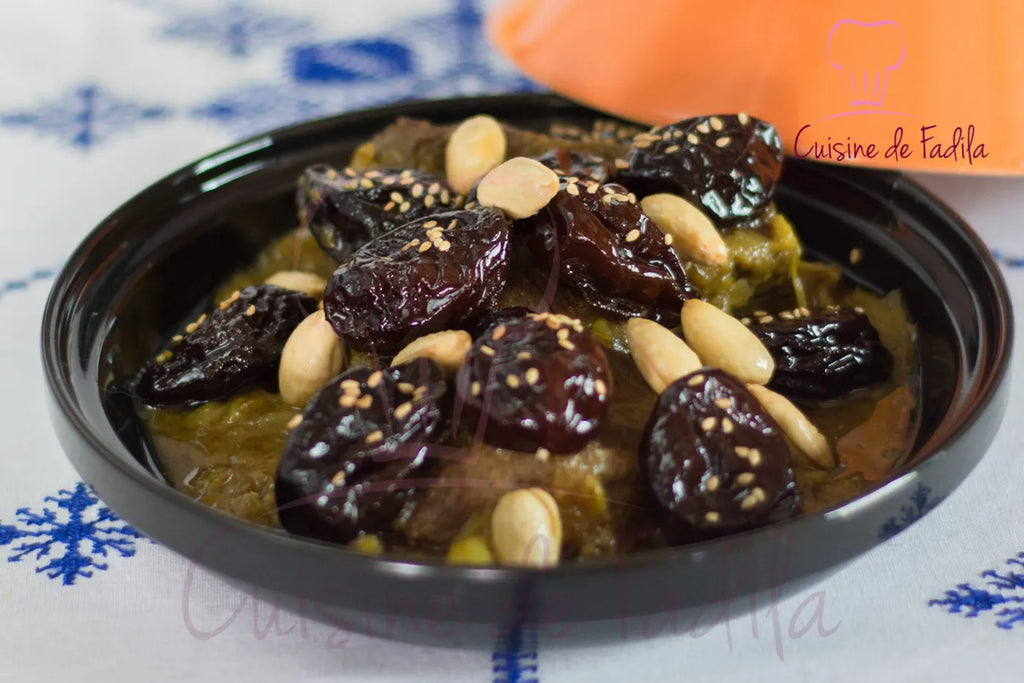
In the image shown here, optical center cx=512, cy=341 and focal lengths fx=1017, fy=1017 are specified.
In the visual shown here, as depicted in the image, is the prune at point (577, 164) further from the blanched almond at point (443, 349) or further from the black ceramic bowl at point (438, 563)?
the black ceramic bowl at point (438, 563)

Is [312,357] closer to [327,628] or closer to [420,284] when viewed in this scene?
[420,284]

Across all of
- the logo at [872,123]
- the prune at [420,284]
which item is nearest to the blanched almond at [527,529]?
the prune at [420,284]

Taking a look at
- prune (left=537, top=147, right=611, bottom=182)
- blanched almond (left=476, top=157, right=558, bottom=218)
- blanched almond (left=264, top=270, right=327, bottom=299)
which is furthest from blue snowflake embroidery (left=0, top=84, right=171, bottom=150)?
blanched almond (left=476, top=157, right=558, bottom=218)

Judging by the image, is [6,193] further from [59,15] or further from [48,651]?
[48,651]

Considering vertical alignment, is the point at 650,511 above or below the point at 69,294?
below

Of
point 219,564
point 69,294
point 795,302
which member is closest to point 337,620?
point 219,564

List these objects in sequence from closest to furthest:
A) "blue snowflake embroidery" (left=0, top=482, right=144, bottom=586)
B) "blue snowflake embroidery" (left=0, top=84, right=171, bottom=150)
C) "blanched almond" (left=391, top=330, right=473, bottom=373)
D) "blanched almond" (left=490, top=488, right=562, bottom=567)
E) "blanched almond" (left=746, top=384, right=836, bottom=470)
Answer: "blanched almond" (left=490, top=488, right=562, bottom=567) < "blanched almond" (left=391, top=330, right=473, bottom=373) < "blanched almond" (left=746, top=384, right=836, bottom=470) < "blue snowflake embroidery" (left=0, top=482, right=144, bottom=586) < "blue snowflake embroidery" (left=0, top=84, right=171, bottom=150)

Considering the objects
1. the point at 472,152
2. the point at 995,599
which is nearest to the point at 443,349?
the point at 472,152

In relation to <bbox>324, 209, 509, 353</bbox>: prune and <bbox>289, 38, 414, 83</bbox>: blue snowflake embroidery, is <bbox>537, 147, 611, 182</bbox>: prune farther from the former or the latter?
<bbox>289, 38, 414, 83</bbox>: blue snowflake embroidery
